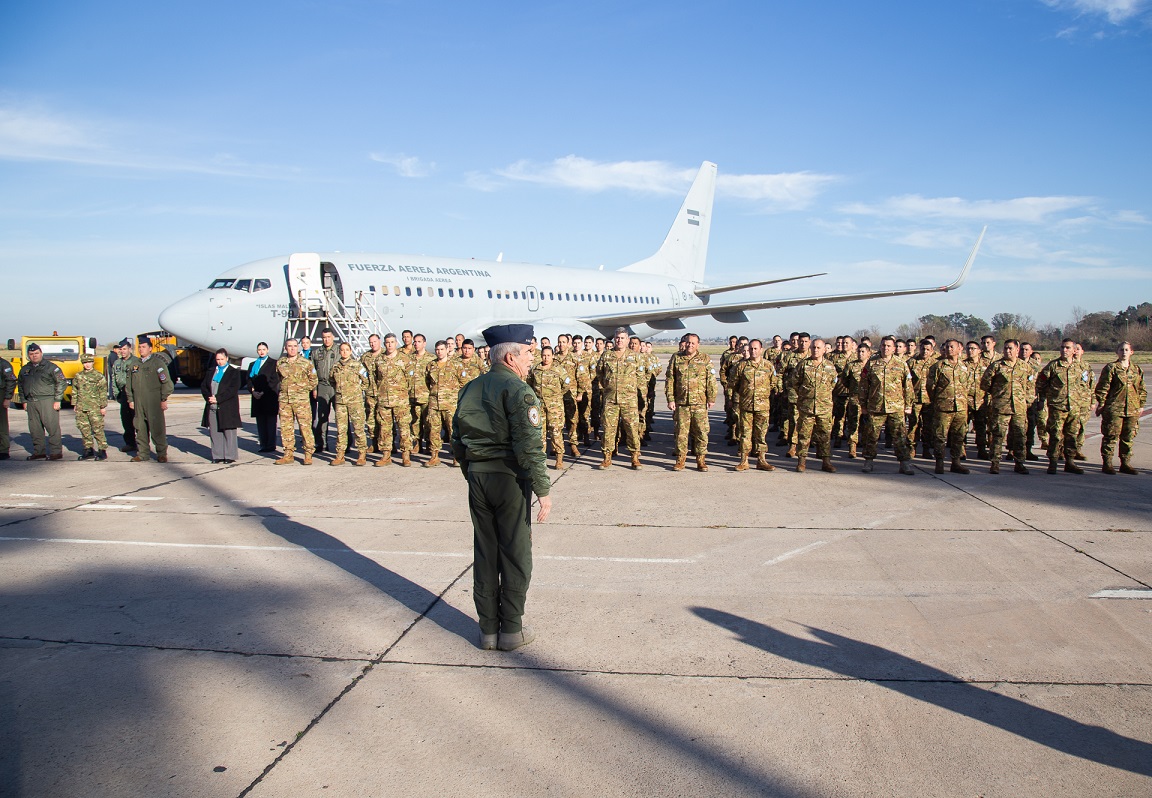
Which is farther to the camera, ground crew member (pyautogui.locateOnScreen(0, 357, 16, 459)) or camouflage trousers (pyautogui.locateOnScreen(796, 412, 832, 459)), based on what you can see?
ground crew member (pyautogui.locateOnScreen(0, 357, 16, 459))

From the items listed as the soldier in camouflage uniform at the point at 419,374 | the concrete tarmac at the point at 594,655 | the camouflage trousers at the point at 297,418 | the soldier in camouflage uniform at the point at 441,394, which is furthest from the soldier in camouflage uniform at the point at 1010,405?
the camouflage trousers at the point at 297,418

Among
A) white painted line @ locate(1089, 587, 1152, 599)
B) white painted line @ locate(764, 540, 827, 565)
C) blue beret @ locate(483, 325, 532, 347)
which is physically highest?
blue beret @ locate(483, 325, 532, 347)

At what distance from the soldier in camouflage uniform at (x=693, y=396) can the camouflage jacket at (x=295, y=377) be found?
5137mm

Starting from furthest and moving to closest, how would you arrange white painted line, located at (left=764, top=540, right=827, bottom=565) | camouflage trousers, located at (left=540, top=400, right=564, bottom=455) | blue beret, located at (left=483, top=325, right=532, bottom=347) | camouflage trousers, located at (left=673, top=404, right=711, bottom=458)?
camouflage trousers, located at (left=540, top=400, right=564, bottom=455) → camouflage trousers, located at (left=673, top=404, right=711, bottom=458) → white painted line, located at (left=764, top=540, right=827, bottom=565) → blue beret, located at (left=483, top=325, right=532, bottom=347)

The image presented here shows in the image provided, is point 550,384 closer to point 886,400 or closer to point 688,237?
point 886,400

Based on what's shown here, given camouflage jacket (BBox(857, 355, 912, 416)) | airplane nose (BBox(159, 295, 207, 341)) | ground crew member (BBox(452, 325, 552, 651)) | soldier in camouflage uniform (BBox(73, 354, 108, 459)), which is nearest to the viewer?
ground crew member (BBox(452, 325, 552, 651))

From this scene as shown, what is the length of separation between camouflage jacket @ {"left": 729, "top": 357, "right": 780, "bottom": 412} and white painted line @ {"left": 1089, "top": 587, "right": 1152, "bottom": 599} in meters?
4.99

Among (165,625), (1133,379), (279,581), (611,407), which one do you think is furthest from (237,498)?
(1133,379)

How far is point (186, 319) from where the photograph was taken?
52.7 ft

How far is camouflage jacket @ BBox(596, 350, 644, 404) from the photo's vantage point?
10016 millimetres

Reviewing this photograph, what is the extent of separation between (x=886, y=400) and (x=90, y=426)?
11345mm

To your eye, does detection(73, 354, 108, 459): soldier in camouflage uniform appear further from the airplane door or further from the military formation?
the airplane door

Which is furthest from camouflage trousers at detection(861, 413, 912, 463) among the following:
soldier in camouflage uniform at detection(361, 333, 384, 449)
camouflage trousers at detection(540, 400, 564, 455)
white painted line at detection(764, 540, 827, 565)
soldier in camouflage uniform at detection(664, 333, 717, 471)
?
soldier in camouflage uniform at detection(361, 333, 384, 449)

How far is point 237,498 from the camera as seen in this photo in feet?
26.9
